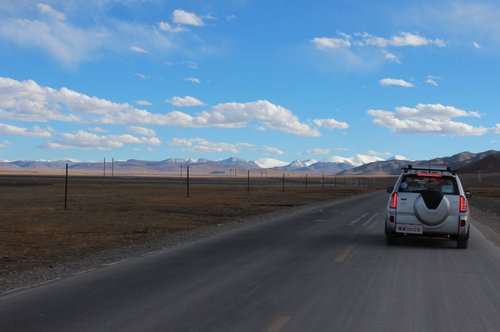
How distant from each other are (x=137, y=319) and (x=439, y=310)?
153 inches

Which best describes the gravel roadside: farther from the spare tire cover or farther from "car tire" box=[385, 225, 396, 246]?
"car tire" box=[385, 225, 396, 246]

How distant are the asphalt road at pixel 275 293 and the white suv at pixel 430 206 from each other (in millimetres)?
485

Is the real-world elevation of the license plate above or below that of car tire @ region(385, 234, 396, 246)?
above

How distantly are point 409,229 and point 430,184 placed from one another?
1.23 m

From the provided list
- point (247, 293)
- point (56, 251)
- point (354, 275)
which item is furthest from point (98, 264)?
point (354, 275)

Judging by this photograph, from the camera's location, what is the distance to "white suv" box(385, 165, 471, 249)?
→ 13.8 metres

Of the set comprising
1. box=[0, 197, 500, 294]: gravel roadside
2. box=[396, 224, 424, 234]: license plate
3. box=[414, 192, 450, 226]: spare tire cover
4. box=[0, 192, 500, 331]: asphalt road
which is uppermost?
box=[414, 192, 450, 226]: spare tire cover

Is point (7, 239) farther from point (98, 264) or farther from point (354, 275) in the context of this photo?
point (354, 275)

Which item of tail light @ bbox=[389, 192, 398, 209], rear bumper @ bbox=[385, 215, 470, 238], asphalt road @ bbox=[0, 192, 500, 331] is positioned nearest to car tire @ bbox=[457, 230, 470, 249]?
rear bumper @ bbox=[385, 215, 470, 238]

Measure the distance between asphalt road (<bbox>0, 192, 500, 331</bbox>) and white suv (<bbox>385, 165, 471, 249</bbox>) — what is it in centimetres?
49

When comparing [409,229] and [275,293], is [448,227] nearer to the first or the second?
[409,229]

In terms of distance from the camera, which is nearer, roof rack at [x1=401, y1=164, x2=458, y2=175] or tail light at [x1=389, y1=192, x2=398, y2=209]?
tail light at [x1=389, y1=192, x2=398, y2=209]

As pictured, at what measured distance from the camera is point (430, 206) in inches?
543

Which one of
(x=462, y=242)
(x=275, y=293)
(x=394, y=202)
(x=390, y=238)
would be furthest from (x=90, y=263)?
(x=462, y=242)
